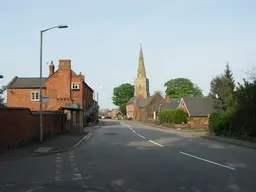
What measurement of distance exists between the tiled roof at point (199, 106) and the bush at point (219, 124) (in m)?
32.4

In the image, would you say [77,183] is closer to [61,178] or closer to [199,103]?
[61,178]

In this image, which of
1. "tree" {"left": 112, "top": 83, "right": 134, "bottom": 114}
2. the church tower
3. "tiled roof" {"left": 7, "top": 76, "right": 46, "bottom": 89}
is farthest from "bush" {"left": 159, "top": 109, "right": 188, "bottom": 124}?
"tree" {"left": 112, "top": 83, "right": 134, "bottom": 114}

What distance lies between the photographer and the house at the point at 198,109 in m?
70.2

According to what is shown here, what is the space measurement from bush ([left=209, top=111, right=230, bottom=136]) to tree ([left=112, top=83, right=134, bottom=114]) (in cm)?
12002

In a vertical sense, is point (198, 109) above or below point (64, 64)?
below

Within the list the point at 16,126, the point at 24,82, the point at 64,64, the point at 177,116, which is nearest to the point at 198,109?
the point at 177,116

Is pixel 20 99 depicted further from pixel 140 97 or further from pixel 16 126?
pixel 140 97

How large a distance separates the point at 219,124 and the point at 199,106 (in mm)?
38222

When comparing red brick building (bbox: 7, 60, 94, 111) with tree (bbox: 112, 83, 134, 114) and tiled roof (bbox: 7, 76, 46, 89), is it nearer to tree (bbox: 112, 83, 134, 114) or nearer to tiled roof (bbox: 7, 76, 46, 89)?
tiled roof (bbox: 7, 76, 46, 89)

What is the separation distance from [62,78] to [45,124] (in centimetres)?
2781

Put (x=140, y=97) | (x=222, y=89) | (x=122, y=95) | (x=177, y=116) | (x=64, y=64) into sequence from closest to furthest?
(x=64, y=64)
(x=177, y=116)
(x=222, y=89)
(x=140, y=97)
(x=122, y=95)

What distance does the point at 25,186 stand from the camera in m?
9.80

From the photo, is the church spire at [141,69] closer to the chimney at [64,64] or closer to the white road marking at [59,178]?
the chimney at [64,64]

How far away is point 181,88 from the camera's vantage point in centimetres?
12812
